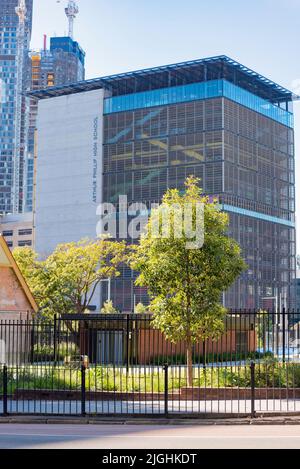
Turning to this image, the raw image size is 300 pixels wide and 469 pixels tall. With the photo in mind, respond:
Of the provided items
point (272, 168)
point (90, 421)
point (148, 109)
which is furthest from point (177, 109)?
point (90, 421)

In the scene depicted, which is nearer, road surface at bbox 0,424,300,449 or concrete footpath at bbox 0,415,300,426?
road surface at bbox 0,424,300,449

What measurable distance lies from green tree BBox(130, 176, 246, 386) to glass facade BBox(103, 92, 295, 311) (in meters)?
89.9

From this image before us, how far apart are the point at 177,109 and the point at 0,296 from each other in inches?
3551

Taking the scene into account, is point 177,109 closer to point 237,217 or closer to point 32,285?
point 237,217

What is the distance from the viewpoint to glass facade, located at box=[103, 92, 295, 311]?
400 feet

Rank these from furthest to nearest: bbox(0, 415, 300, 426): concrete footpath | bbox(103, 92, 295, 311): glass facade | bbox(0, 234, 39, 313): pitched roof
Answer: bbox(103, 92, 295, 311): glass facade, bbox(0, 234, 39, 313): pitched roof, bbox(0, 415, 300, 426): concrete footpath

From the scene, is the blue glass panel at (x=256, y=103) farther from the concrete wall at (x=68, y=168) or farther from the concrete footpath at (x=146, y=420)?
the concrete footpath at (x=146, y=420)

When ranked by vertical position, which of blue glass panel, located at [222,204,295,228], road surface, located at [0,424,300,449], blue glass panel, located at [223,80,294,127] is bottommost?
road surface, located at [0,424,300,449]

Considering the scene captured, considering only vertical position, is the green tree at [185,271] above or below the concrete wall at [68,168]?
below

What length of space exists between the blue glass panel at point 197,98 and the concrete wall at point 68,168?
5.39m

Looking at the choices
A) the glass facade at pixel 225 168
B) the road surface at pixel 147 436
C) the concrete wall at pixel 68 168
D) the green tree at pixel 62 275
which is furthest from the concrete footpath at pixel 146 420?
the concrete wall at pixel 68 168

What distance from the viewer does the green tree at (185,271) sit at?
27000 mm

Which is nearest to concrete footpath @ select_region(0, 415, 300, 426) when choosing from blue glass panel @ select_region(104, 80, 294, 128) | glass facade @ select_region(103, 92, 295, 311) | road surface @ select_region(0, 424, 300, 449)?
road surface @ select_region(0, 424, 300, 449)

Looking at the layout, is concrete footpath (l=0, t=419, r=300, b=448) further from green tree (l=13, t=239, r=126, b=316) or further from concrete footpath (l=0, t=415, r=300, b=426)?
green tree (l=13, t=239, r=126, b=316)
